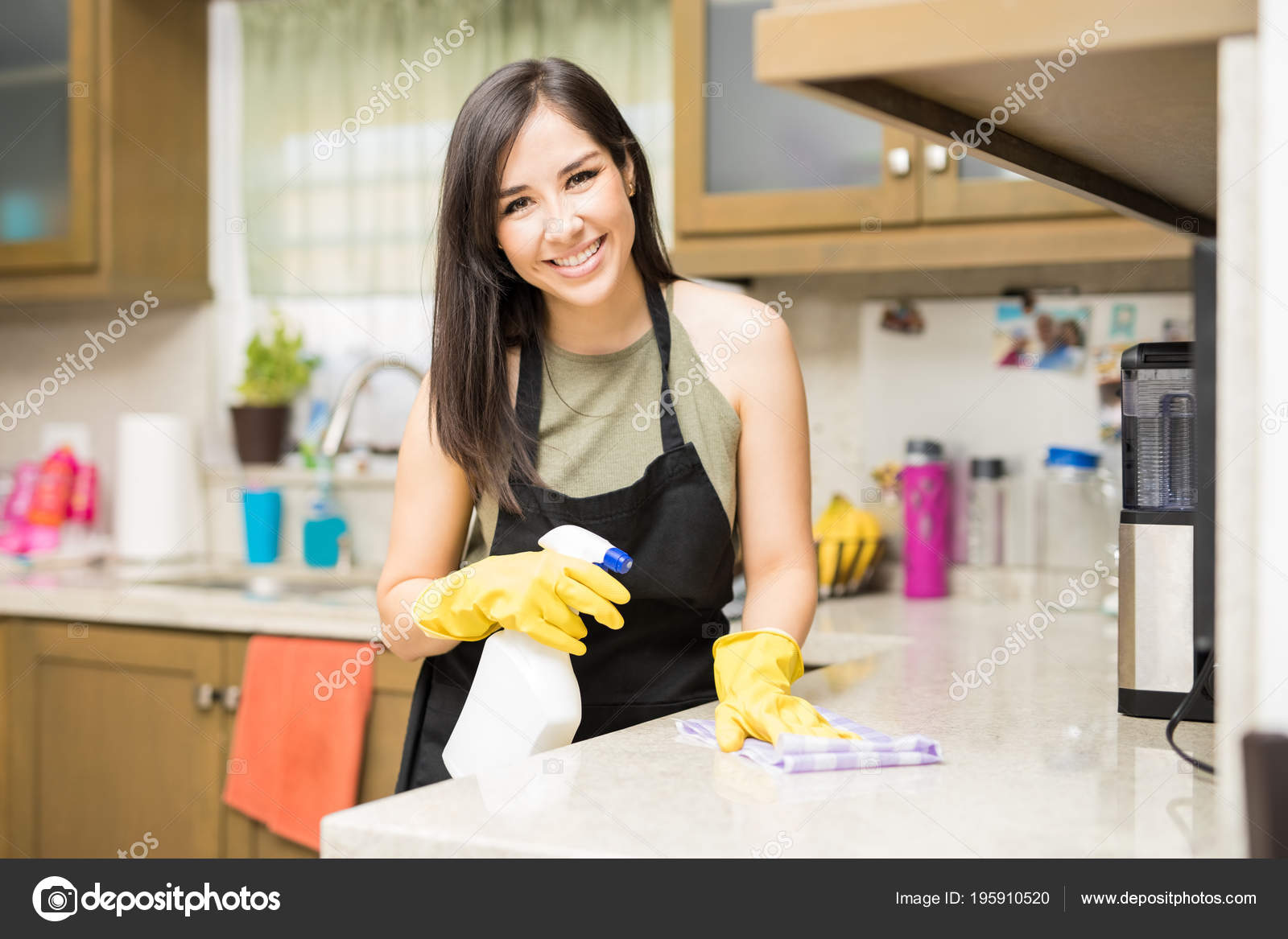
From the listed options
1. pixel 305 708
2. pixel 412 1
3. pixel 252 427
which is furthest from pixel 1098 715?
pixel 412 1

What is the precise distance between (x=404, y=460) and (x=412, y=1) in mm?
1836

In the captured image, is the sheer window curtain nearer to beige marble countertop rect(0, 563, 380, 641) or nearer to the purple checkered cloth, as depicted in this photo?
beige marble countertop rect(0, 563, 380, 641)

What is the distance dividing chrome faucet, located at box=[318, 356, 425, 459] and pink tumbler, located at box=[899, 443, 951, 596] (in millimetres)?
990

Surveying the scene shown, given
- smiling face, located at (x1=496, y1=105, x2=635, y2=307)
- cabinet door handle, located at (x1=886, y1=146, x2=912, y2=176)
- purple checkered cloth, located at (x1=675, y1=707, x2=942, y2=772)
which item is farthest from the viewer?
cabinet door handle, located at (x1=886, y1=146, x2=912, y2=176)

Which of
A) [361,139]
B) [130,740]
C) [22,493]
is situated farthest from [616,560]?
[22,493]

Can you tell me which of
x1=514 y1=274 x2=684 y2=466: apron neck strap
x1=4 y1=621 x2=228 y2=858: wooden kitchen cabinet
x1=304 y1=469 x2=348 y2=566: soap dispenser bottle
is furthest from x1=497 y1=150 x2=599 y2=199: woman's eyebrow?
x1=304 y1=469 x2=348 y2=566: soap dispenser bottle

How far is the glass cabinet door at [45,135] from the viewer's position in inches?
104

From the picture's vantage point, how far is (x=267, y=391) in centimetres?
281

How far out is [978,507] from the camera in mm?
2330

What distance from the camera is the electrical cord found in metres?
0.92

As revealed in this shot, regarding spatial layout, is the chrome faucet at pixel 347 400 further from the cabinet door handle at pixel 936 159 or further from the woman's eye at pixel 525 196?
the woman's eye at pixel 525 196
